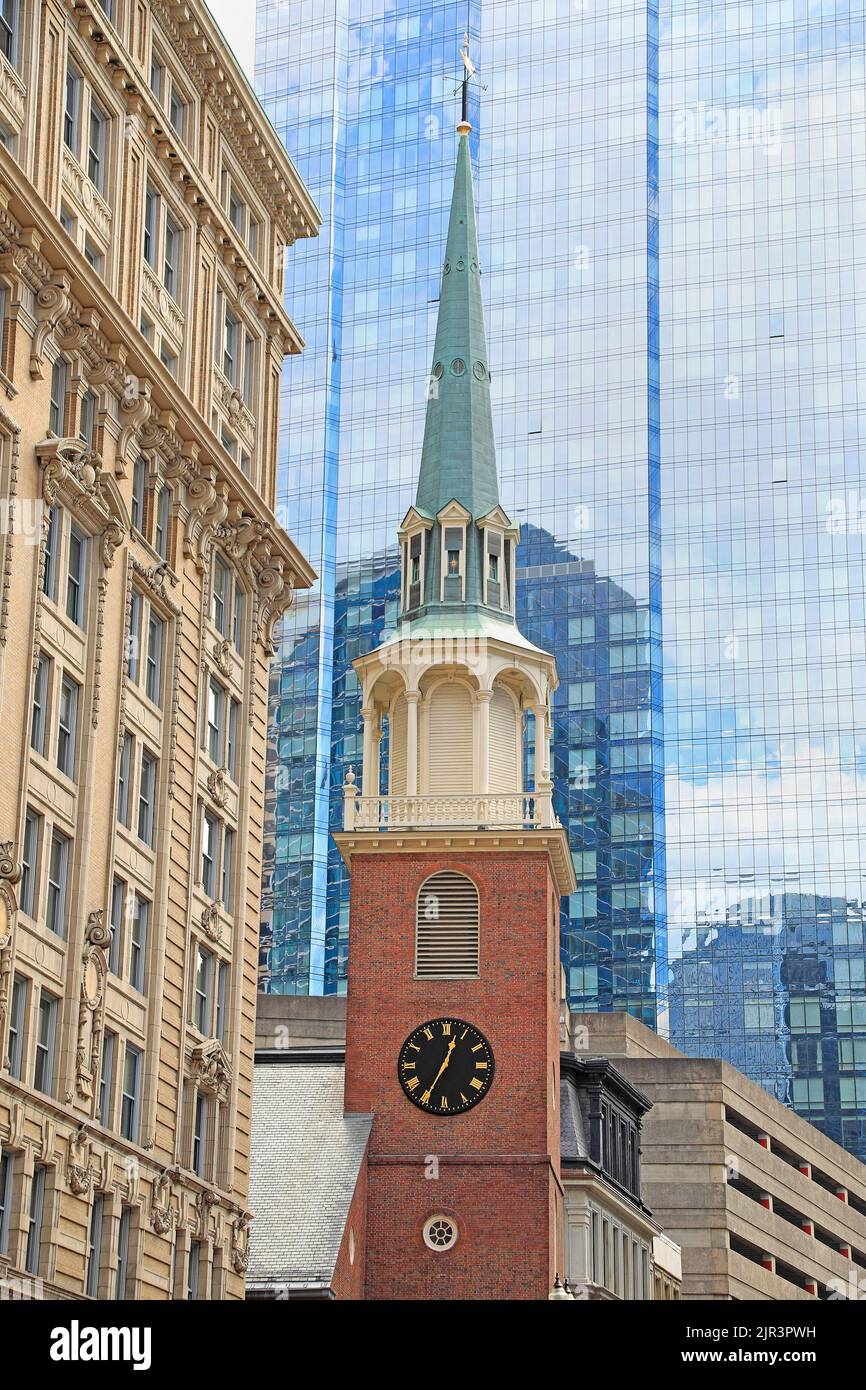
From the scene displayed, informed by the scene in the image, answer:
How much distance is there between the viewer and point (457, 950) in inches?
2589

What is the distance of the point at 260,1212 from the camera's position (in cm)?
6262

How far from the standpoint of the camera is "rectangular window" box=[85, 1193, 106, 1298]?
130 ft

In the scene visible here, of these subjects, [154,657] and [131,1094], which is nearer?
[131,1094]

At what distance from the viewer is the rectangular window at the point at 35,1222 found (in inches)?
1460

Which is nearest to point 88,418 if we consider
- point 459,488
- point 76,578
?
point 76,578

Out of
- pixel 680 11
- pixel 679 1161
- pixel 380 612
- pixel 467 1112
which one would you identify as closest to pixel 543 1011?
pixel 467 1112

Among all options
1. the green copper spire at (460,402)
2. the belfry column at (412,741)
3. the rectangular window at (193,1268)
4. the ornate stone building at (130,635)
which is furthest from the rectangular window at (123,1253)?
the green copper spire at (460,402)

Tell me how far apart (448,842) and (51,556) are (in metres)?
28.1

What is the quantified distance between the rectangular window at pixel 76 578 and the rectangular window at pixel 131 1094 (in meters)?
7.97

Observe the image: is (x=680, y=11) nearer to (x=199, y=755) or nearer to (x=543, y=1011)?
(x=543, y=1011)

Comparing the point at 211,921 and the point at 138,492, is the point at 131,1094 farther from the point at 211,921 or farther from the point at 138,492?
the point at 138,492

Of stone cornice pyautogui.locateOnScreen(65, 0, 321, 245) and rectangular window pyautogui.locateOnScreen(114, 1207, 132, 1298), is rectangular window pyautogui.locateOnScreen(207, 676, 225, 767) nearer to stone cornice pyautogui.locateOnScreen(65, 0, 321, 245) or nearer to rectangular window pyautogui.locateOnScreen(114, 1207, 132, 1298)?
rectangular window pyautogui.locateOnScreen(114, 1207, 132, 1298)

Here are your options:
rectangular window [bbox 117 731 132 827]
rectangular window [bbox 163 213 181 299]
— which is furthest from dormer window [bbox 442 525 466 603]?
rectangular window [bbox 117 731 132 827]

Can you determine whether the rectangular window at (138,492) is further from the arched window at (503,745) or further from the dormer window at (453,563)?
the dormer window at (453,563)
